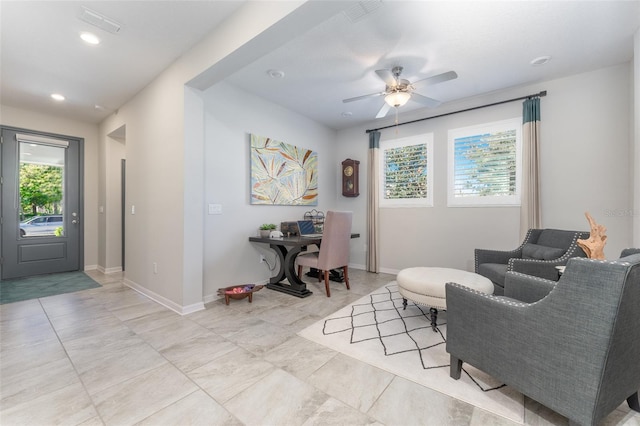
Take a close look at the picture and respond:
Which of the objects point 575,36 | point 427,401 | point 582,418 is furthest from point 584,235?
point 427,401

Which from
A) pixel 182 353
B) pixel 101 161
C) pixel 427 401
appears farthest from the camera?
pixel 101 161

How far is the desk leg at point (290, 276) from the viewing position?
11.3ft

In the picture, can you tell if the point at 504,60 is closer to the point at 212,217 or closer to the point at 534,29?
the point at 534,29

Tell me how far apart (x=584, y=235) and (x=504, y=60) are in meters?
1.97

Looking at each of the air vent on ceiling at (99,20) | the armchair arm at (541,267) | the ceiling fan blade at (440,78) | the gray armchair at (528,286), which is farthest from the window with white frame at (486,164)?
the air vent on ceiling at (99,20)

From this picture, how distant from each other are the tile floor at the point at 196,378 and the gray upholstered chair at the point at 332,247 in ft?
2.37

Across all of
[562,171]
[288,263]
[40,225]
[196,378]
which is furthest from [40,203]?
[562,171]

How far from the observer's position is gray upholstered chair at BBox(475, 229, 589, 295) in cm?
251

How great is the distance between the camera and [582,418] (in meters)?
1.18

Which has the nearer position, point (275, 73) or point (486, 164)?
point (275, 73)

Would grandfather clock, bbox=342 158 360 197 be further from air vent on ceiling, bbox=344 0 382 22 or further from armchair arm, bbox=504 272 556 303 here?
armchair arm, bbox=504 272 556 303

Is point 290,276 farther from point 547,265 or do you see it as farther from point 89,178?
point 89,178

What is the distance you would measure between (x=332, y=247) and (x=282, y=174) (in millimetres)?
1496

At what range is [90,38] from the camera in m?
2.47
